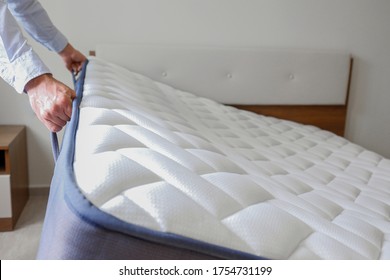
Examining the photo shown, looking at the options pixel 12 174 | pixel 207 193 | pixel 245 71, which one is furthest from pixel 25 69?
pixel 245 71

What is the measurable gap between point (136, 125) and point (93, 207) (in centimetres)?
38

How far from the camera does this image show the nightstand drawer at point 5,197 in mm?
1767

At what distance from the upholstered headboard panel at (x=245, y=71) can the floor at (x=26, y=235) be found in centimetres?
86

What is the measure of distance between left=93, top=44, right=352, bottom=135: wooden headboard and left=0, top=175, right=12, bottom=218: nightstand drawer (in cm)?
75

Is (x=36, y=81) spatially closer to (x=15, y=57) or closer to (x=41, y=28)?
(x=15, y=57)

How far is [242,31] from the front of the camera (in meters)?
2.19

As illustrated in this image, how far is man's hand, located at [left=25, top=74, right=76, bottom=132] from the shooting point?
2.70ft

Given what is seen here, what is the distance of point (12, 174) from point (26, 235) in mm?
289

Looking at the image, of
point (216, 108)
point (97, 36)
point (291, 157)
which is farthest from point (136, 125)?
point (97, 36)

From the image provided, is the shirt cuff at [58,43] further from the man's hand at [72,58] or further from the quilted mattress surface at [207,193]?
the quilted mattress surface at [207,193]

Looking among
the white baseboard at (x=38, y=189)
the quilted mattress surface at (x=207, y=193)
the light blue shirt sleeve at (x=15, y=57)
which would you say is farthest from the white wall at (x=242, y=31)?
the light blue shirt sleeve at (x=15, y=57)

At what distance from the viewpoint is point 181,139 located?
0.89 metres

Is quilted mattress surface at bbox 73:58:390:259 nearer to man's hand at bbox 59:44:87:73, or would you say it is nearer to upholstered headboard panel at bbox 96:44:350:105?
man's hand at bbox 59:44:87:73
